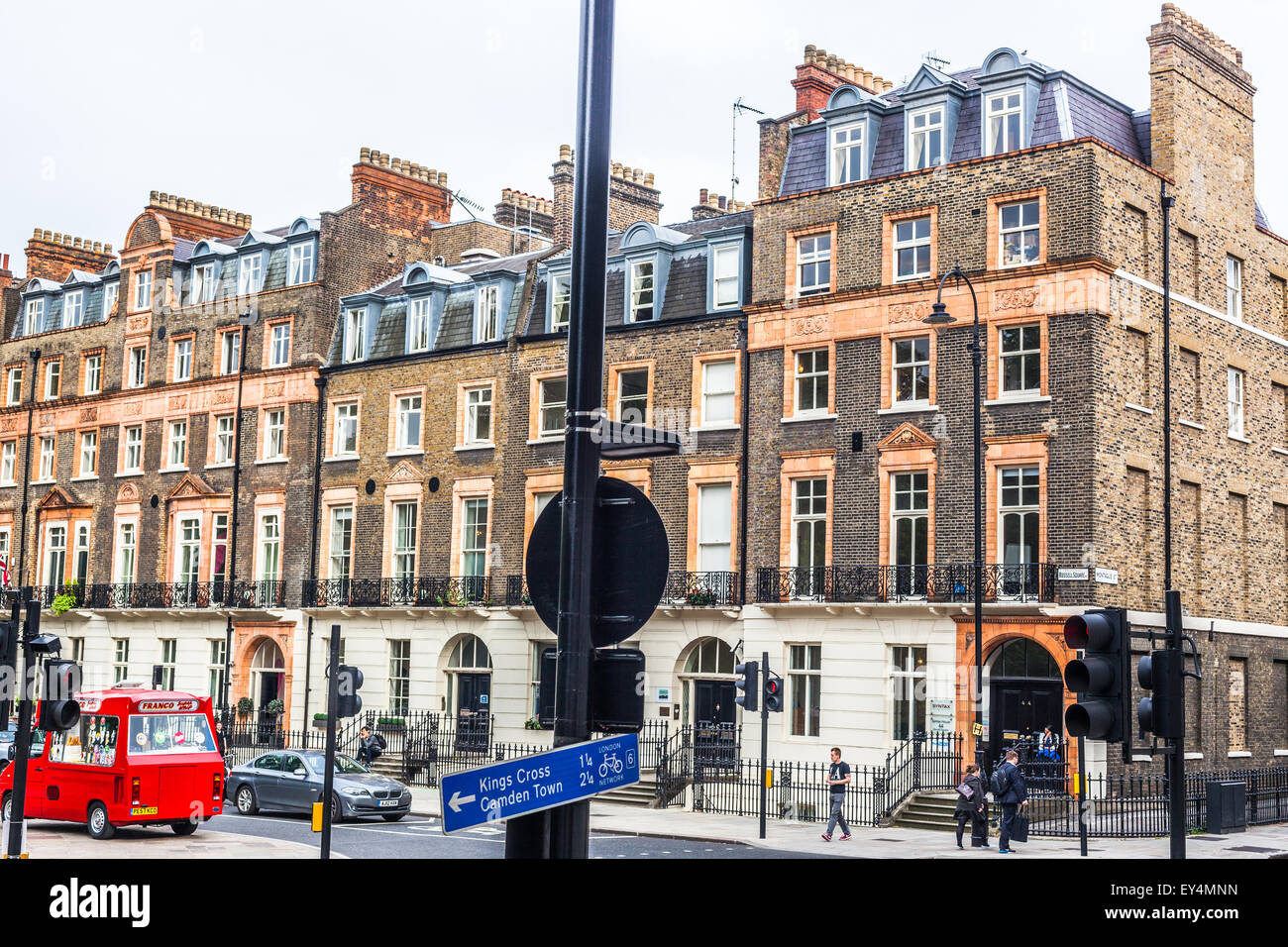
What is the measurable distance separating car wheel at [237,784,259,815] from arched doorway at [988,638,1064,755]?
1545cm

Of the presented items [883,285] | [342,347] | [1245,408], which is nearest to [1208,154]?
[1245,408]

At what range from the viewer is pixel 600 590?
6.39 metres

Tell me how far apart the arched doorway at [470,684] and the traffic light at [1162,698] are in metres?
30.8

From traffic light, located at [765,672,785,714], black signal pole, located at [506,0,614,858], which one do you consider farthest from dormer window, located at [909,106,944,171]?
black signal pole, located at [506,0,614,858]

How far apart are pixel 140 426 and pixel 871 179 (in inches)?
1150

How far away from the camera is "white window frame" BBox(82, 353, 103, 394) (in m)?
54.7

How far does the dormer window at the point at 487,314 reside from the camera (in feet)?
142

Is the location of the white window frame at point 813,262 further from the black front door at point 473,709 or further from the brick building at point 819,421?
the black front door at point 473,709

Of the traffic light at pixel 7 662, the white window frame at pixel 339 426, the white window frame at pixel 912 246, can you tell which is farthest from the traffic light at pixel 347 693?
the white window frame at pixel 339 426

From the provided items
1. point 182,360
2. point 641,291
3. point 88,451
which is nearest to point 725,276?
point 641,291

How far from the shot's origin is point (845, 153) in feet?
118

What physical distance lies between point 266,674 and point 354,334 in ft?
36.2

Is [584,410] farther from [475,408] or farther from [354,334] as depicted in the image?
[354,334]

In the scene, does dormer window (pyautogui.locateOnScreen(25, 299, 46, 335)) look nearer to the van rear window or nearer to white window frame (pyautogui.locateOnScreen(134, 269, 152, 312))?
white window frame (pyautogui.locateOnScreen(134, 269, 152, 312))
